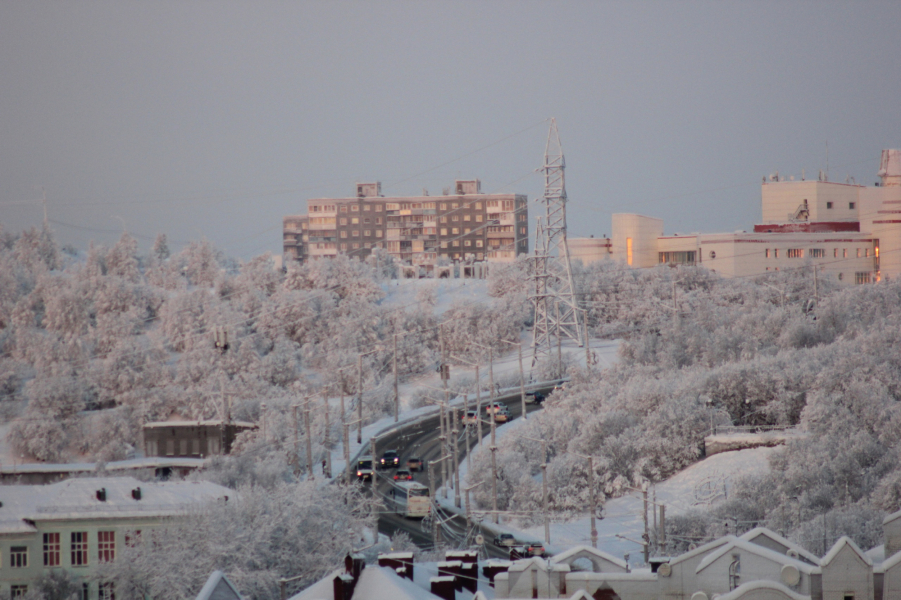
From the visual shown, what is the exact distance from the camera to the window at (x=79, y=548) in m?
29.2

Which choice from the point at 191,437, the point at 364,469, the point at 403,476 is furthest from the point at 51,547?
the point at 191,437

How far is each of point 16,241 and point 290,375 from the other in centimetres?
4207

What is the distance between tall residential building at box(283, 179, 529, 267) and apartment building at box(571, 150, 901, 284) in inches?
1478

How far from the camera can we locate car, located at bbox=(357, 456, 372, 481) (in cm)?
3522

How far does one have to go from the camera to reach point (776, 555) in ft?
50.4

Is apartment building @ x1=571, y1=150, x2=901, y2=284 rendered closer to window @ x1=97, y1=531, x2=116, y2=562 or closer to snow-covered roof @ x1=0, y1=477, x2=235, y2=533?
snow-covered roof @ x1=0, y1=477, x2=235, y2=533

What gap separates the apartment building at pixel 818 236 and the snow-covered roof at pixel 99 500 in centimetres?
3687

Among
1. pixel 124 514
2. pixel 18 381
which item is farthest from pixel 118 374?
pixel 124 514

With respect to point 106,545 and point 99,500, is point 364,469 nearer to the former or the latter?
point 99,500

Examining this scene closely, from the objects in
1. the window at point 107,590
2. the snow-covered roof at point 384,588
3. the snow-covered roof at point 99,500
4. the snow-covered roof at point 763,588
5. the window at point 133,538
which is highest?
the snow-covered roof at point 763,588

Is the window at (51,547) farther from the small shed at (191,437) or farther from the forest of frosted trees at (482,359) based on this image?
the small shed at (191,437)

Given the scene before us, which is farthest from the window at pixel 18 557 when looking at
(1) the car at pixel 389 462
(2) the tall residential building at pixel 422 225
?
(2) the tall residential building at pixel 422 225

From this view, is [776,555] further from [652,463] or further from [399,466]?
[399,466]

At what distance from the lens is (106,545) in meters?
29.4
